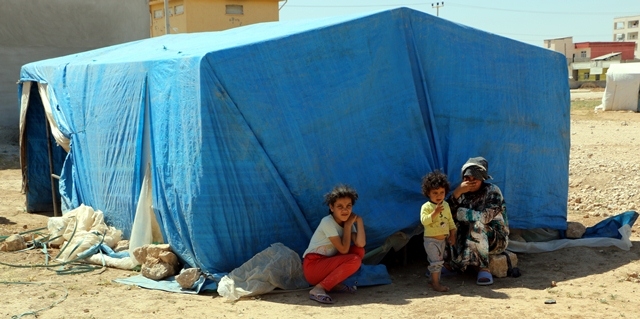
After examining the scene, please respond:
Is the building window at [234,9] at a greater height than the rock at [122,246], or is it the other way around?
the building window at [234,9]

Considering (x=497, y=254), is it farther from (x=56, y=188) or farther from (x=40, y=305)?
(x=56, y=188)

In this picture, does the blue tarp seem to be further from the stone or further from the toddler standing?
the stone

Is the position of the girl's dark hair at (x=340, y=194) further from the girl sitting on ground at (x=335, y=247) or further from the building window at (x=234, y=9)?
the building window at (x=234, y=9)

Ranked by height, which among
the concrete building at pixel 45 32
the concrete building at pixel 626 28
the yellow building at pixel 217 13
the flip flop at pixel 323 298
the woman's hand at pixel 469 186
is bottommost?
the flip flop at pixel 323 298

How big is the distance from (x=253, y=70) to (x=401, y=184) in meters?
1.54

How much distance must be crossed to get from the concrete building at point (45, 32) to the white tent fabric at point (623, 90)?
15.2 m

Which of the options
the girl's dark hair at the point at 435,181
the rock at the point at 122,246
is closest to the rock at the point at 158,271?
the rock at the point at 122,246

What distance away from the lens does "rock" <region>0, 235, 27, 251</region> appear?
7219 mm

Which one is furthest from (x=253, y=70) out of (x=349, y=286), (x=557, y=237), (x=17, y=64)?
(x=17, y=64)

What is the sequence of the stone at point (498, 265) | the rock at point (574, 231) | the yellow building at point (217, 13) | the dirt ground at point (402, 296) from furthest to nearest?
the yellow building at point (217, 13) < the rock at point (574, 231) < the stone at point (498, 265) < the dirt ground at point (402, 296)

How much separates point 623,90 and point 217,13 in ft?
51.1

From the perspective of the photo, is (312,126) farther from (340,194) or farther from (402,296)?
(402,296)

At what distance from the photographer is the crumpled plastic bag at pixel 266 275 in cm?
543

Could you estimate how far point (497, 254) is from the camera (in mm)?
5938
